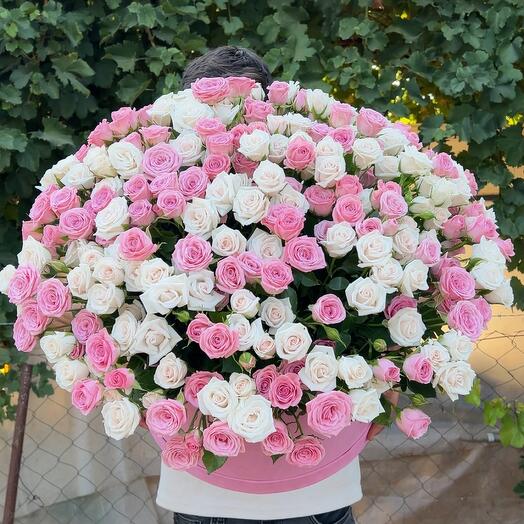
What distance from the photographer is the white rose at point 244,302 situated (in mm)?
906

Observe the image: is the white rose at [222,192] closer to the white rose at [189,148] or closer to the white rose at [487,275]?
the white rose at [189,148]

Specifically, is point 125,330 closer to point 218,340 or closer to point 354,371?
point 218,340

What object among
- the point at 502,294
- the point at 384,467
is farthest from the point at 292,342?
the point at 384,467

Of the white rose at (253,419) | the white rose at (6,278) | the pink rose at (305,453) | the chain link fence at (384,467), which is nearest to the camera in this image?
the white rose at (253,419)

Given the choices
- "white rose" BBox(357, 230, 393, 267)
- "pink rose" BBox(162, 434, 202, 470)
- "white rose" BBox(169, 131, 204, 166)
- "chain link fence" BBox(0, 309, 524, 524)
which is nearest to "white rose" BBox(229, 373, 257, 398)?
"pink rose" BBox(162, 434, 202, 470)

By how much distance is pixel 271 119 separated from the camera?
106 centimetres

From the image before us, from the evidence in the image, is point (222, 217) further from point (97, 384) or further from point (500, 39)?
point (500, 39)

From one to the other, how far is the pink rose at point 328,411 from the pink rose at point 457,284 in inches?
8.7

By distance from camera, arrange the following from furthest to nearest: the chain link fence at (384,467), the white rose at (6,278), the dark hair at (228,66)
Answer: the chain link fence at (384,467)
the dark hair at (228,66)
the white rose at (6,278)

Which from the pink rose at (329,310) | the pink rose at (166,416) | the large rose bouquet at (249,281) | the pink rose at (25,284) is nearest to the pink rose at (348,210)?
the large rose bouquet at (249,281)

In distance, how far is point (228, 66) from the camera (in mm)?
1236

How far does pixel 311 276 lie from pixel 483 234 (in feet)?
1.01

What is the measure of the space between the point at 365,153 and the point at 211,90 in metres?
0.25

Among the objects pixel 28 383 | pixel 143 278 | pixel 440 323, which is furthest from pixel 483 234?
pixel 28 383
